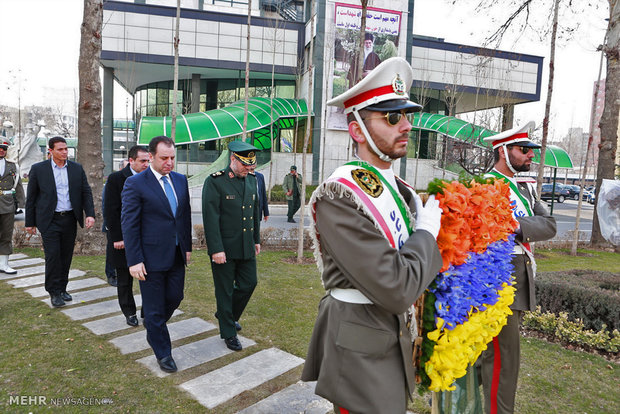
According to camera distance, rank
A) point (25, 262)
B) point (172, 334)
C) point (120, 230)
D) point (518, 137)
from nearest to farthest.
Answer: point (518, 137)
point (172, 334)
point (120, 230)
point (25, 262)

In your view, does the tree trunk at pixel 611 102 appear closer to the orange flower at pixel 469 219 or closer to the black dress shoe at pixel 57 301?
the orange flower at pixel 469 219

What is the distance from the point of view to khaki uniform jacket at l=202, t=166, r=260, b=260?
4344mm

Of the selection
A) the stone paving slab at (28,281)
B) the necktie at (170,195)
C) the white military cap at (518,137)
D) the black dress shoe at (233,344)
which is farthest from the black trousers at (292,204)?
the white military cap at (518,137)

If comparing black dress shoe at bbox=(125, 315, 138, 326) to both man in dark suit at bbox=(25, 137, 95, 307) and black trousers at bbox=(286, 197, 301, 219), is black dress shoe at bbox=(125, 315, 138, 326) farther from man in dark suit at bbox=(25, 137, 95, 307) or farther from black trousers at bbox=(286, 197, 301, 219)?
black trousers at bbox=(286, 197, 301, 219)

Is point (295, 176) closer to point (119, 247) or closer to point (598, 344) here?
point (119, 247)

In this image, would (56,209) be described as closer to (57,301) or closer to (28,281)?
(57,301)

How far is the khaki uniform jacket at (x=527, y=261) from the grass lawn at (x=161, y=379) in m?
0.97

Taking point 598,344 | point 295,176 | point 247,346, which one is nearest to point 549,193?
point 295,176

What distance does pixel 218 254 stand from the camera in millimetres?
4250

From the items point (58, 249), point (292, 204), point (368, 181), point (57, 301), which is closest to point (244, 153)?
point (368, 181)

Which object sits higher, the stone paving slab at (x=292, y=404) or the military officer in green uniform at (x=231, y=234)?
the military officer in green uniform at (x=231, y=234)

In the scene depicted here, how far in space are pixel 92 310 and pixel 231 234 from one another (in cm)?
246

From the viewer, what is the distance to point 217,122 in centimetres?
2209

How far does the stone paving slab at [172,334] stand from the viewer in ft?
14.4
